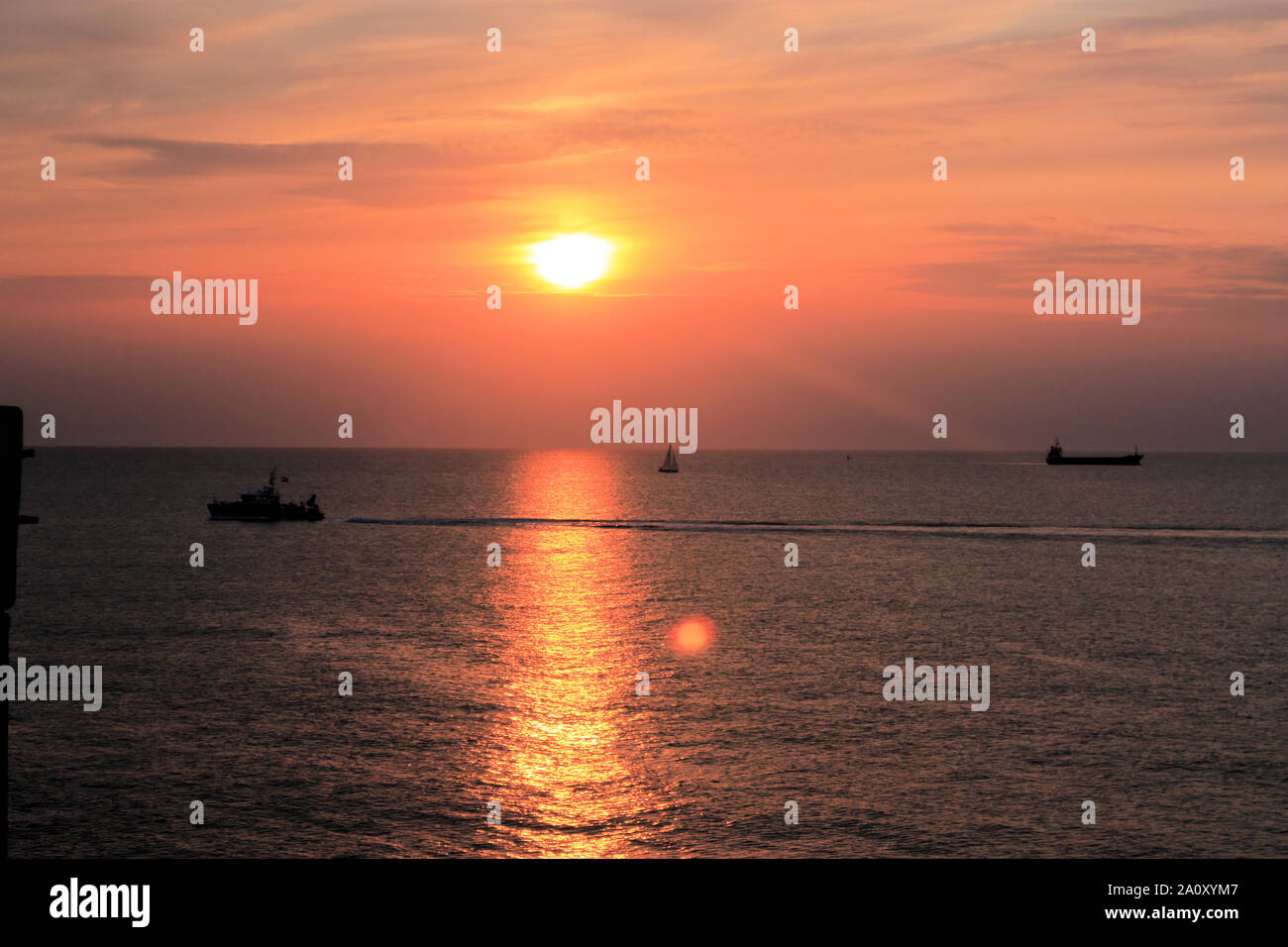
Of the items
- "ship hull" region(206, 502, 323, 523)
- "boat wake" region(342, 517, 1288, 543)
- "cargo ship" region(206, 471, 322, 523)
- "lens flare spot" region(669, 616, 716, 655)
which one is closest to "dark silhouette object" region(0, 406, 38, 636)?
"lens flare spot" region(669, 616, 716, 655)

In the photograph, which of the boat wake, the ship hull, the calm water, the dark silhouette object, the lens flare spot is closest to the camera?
the dark silhouette object

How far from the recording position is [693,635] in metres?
90.1

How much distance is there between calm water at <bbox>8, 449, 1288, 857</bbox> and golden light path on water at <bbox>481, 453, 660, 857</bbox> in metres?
0.23

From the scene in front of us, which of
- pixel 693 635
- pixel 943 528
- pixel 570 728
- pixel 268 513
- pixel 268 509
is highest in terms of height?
pixel 268 509

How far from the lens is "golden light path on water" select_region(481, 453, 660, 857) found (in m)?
46.1

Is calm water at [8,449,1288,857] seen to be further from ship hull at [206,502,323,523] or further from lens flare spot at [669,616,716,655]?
ship hull at [206,502,323,523]

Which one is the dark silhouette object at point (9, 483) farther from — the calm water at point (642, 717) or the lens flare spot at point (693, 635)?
the lens flare spot at point (693, 635)

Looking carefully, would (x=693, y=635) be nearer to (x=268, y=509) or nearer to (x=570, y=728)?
(x=570, y=728)

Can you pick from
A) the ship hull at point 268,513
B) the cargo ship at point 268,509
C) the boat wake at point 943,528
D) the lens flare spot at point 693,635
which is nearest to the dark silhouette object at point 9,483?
the lens flare spot at point 693,635

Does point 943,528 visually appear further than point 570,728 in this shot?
Yes

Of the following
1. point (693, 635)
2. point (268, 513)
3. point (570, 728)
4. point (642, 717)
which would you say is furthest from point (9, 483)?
point (268, 513)

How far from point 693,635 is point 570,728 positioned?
29.0m
